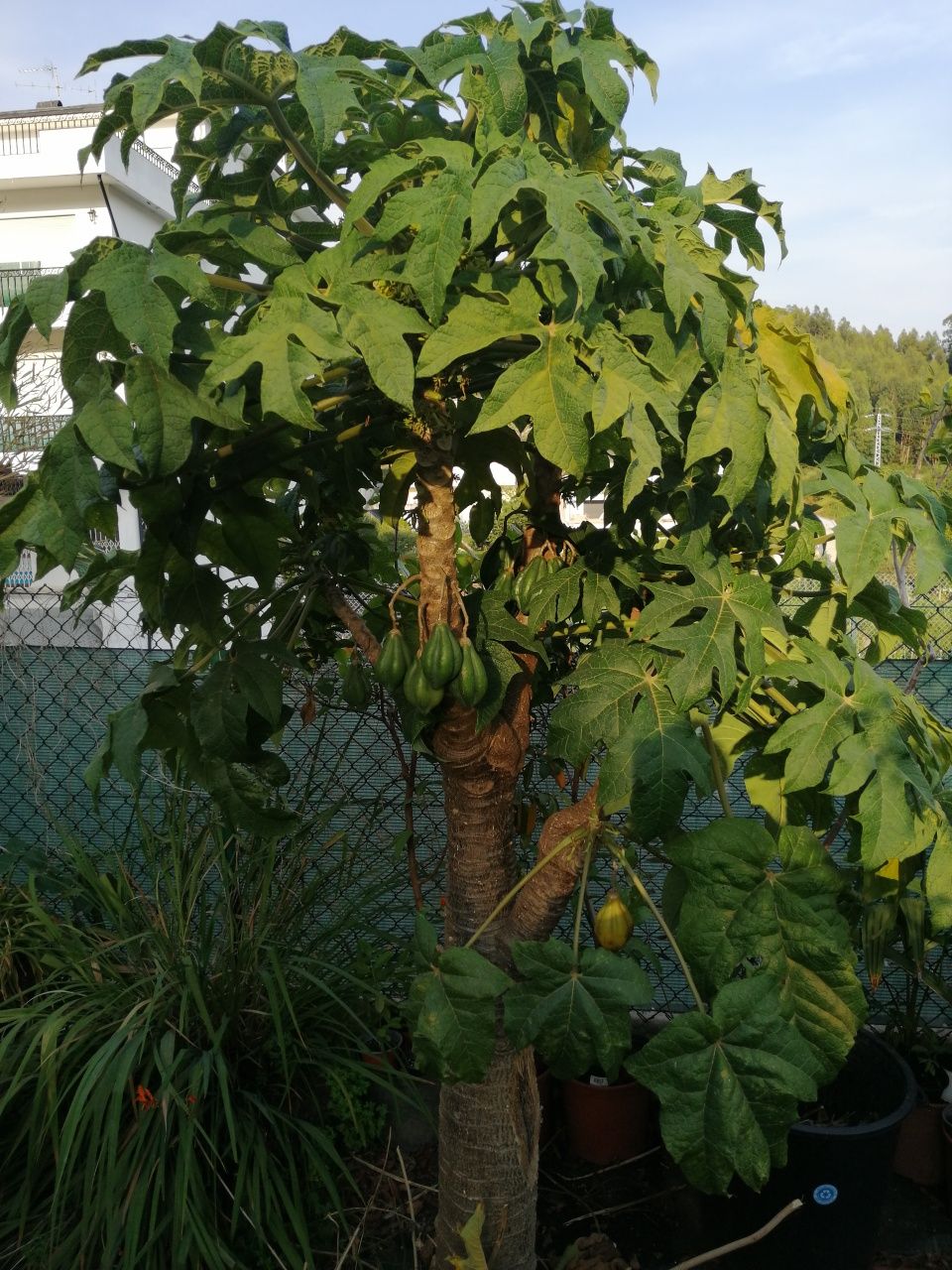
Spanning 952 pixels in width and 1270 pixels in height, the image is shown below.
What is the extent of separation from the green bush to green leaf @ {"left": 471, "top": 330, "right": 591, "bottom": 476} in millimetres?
1637

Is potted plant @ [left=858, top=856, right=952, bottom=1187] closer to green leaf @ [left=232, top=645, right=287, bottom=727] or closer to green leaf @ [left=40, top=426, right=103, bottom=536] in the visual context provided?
green leaf @ [left=232, top=645, right=287, bottom=727]

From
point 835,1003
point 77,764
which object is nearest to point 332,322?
point 835,1003

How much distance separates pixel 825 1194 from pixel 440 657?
1.59 metres

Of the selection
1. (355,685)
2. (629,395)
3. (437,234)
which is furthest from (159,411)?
(355,685)

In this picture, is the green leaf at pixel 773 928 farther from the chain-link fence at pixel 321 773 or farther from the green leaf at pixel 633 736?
the chain-link fence at pixel 321 773

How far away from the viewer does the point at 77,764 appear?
368 cm

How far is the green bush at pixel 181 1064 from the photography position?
87.0 inches

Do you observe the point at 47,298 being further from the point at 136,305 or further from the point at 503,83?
the point at 503,83

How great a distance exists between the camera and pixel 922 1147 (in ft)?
9.00

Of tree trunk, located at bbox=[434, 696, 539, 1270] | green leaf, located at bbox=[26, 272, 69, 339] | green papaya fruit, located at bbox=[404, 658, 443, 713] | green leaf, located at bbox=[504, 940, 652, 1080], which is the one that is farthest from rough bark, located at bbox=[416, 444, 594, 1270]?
green leaf, located at bbox=[26, 272, 69, 339]

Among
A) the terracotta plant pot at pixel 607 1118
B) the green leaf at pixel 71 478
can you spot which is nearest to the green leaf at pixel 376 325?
the green leaf at pixel 71 478

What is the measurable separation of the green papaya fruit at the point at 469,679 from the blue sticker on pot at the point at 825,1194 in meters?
1.46

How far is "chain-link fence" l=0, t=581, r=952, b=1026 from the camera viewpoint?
2.93 m

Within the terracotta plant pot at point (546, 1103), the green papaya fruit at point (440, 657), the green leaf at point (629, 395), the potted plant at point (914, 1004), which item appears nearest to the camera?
the green leaf at point (629, 395)
